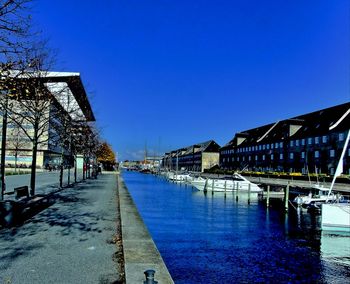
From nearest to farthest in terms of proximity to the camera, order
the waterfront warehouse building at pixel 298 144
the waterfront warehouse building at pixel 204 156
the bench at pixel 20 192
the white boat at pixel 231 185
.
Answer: the bench at pixel 20 192, the white boat at pixel 231 185, the waterfront warehouse building at pixel 298 144, the waterfront warehouse building at pixel 204 156

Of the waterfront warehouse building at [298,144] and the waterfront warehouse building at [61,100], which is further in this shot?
the waterfront warehouse building at [298,144]

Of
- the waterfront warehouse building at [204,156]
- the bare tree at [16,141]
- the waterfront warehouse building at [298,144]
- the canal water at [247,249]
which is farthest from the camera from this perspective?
the waterfront warehouse building at [204,156]

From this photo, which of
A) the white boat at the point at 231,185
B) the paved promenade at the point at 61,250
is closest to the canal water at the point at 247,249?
the paved promenade at the point at 61,250

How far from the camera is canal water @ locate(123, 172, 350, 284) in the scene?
14453 mm

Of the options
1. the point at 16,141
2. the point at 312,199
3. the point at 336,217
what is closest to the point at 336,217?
the point at 336,217

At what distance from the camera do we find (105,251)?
9688 millimetres

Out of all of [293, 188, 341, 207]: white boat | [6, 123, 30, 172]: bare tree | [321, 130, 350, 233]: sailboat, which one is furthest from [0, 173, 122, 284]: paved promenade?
[6, 123, 30, 172]: bare tree

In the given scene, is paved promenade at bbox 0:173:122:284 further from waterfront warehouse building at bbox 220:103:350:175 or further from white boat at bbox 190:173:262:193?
waterfront warehouse building at bbox 220:103:350:175

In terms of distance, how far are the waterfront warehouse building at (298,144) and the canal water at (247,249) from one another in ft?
120

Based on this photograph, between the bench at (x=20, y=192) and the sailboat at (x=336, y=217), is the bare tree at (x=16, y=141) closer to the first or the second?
the bench at (x=20, y=192)

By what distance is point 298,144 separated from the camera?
7600 centimetres

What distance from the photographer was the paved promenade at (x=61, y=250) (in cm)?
748

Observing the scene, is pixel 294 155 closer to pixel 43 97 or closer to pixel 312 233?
pixel 312 233

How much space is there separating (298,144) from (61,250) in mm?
72093
